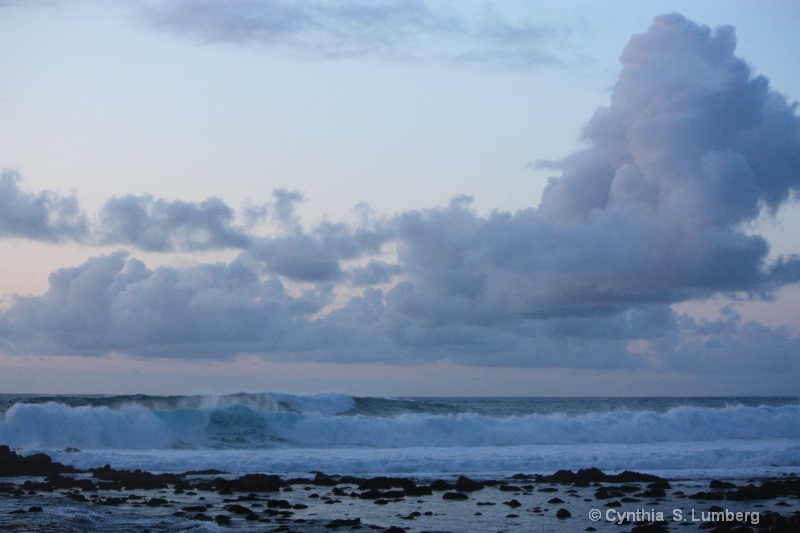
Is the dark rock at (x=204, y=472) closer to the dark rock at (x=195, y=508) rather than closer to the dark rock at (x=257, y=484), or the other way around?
the dark rock at (x=257, y=484)

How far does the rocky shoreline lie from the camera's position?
18.0m

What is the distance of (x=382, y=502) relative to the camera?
21.6 metres

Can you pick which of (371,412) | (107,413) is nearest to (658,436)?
(371,412)

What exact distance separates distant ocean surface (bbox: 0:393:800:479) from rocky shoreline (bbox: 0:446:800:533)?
292cm

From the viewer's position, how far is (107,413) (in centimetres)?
3894

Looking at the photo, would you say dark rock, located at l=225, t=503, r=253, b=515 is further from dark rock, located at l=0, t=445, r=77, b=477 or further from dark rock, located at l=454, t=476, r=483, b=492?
dark rock, located at l=0, t=445, r=77, b=477

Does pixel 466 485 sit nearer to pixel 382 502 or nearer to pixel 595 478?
pixel 382 502

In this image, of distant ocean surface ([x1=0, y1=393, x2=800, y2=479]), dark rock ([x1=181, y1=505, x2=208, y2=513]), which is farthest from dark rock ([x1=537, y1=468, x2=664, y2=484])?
dark rock ([x1=181, y1=505, x2=208, y2=513])

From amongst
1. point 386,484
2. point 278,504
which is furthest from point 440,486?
point 278,504

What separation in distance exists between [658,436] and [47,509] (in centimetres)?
3307

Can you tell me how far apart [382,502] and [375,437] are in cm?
1979

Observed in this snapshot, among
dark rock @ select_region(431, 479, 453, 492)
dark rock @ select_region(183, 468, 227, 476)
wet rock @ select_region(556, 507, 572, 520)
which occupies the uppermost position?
wet rock @ select_region(556, 507, 572, 520)

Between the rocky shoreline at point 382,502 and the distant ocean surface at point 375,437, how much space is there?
2920 mm

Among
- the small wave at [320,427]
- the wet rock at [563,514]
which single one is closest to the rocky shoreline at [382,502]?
the wet rock at [563,514]
